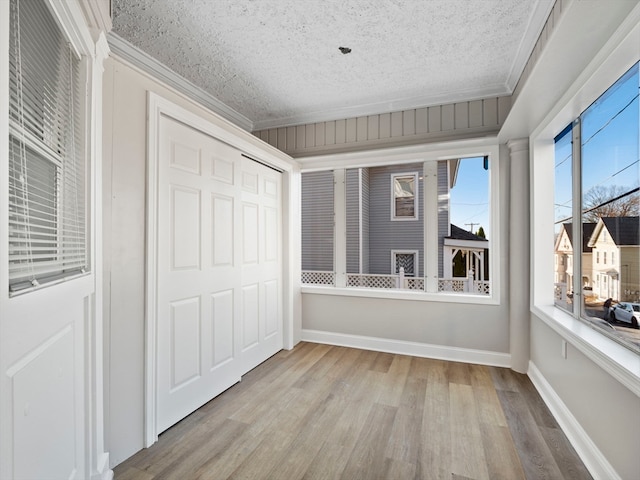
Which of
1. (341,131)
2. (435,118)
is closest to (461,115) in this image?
(435,118)

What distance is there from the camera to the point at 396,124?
3.43 meters

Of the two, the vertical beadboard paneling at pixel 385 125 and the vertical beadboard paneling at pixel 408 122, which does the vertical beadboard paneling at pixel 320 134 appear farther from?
the vertical beadboard paneling at pixel 408 122

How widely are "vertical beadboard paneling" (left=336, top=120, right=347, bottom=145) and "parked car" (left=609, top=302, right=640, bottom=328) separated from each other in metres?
2.81

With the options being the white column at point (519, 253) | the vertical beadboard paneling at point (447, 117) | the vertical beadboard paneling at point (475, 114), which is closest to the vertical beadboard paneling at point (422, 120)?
the vertical beadboard paneling at point (447, 117)

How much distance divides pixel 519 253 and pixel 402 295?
1189 millimetres

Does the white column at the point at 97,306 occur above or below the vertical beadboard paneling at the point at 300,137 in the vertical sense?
below

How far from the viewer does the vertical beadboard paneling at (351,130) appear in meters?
3.61

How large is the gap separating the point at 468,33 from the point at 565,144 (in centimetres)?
115

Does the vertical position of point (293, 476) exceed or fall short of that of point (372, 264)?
it falls short

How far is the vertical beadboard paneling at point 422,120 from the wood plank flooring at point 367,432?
243cm

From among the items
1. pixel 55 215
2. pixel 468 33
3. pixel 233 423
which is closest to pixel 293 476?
pixel 233 423

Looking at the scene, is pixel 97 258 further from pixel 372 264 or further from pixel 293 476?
pixel 372 264

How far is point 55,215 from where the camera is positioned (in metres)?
1.17

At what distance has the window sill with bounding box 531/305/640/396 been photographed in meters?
1.41
